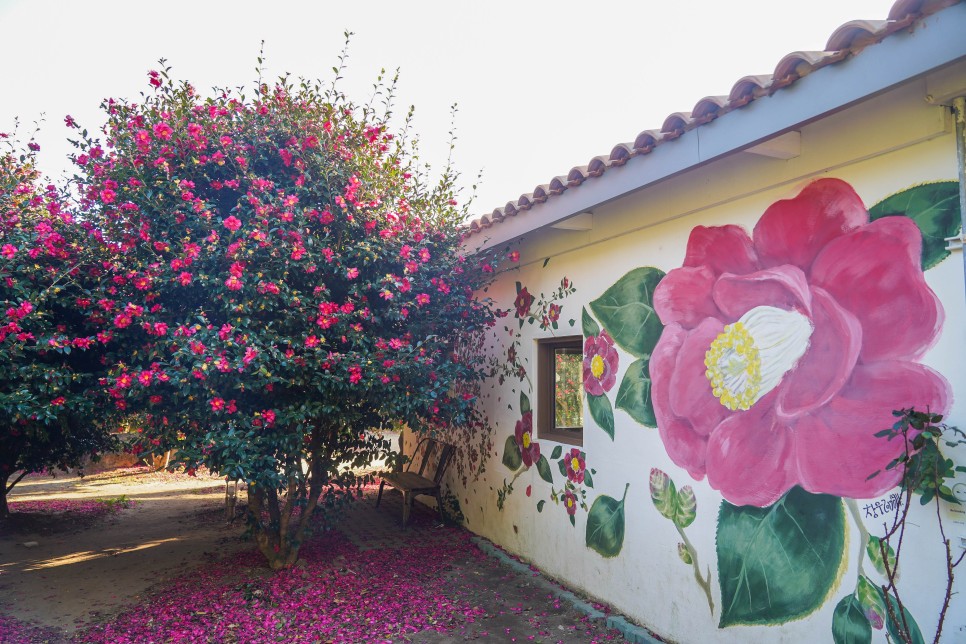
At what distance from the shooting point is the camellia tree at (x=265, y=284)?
4.51 meters

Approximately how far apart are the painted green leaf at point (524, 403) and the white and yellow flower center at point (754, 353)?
2.50 metres

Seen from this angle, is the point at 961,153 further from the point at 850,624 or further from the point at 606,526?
the point at 606,526

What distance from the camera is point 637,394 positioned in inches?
176

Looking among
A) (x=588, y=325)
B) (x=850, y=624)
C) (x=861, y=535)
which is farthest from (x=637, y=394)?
(x=850, y=624)

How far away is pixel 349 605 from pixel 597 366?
9.16 feet

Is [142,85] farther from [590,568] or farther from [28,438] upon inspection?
[590,568]

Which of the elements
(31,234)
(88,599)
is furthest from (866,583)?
(31,234)

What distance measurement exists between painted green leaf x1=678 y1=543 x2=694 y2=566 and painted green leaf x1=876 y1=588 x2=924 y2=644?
1.23 m

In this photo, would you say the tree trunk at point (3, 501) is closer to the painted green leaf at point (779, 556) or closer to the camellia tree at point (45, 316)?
the camellia tree at point (45, 316)

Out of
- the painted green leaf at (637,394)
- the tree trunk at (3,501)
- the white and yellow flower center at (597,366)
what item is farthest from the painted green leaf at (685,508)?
the tree trunk at (3,501)

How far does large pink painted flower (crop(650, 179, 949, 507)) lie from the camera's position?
2814mm

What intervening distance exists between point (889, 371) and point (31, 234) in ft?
19.4

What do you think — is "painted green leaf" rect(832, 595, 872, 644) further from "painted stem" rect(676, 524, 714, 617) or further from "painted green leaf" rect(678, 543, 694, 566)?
"painted green leaf" rect(678, 543, 694, 566)

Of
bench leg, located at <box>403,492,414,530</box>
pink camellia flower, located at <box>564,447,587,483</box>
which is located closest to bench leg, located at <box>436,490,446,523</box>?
bench leg, located at <box>403,492,414,530</box>
